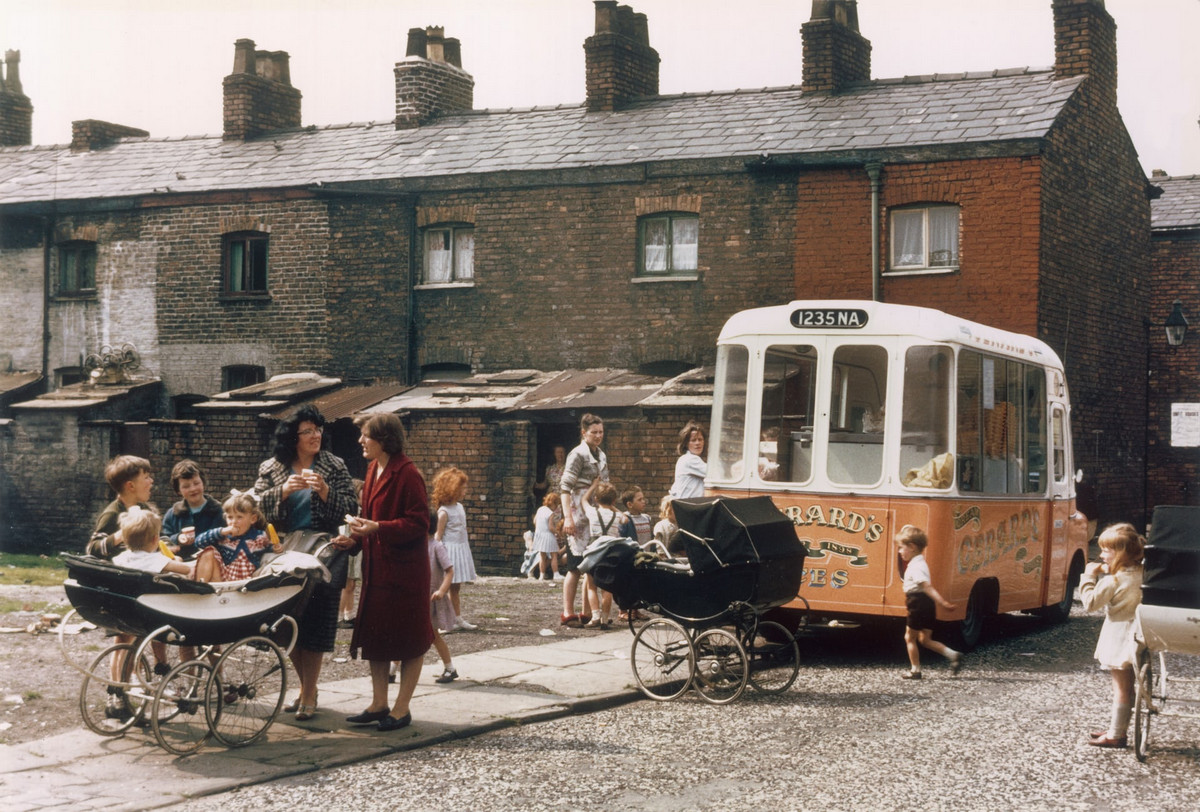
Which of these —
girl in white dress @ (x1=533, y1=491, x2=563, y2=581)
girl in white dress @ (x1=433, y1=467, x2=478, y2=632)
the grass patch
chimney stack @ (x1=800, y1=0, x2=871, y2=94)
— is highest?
chimney stack @ (x1=800, y1=0, x2=871, y2=94)

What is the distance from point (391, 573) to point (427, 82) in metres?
20.3

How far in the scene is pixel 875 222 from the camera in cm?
2047

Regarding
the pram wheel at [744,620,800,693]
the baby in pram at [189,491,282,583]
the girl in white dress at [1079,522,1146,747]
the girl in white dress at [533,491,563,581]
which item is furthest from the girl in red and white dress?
the girl in white dress at [533,491,563,581]

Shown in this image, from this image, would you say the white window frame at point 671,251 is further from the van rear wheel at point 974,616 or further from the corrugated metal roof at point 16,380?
the corrugated metal roof at point 16,380

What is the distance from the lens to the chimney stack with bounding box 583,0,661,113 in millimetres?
24750

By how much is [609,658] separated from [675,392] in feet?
29.3

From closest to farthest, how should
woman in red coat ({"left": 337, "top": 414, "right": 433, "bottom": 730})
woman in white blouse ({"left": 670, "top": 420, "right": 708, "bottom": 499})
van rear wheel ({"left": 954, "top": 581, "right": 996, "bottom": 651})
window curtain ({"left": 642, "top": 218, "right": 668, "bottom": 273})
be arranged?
woman in red coat ({"left": 337, "top": 414, "right": 433, "bottom": 730}), van rear wheel ({"left": 954, "top": 581, "right": 996, "bottom": 651}), woman in white blouse ({"left": 670, "top": 420, "right": 708, "bottom": 499}), window curtain ({"left": 642, "top": 218, "right": 668, "bottom": 273})

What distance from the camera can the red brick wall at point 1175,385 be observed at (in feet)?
87.4

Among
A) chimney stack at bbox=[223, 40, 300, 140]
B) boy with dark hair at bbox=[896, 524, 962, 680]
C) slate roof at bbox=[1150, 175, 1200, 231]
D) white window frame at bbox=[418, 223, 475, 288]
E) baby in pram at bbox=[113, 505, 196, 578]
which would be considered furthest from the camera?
slate roof at bbox=[1150, 175, 1200, 231]

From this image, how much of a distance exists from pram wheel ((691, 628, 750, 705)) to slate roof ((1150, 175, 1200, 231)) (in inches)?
851

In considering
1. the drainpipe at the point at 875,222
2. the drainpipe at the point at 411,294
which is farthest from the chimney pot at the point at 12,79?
the drainpipe at the point at 875,222

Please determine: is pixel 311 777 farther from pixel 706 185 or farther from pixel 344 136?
pixel 344 136

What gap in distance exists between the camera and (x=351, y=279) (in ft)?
79.1

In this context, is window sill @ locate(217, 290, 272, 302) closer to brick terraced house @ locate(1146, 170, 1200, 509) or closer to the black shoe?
brick terraced house @ locate(1146, 170, 1200, 509)
